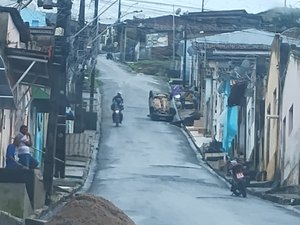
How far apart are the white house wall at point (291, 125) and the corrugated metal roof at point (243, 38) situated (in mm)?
43503

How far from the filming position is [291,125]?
1492 inches

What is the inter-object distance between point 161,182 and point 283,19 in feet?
176

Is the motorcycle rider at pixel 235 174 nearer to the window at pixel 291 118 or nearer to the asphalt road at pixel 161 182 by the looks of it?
the asphalt road at pixel 161 182

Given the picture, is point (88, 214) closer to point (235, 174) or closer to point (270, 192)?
point (235, 174)

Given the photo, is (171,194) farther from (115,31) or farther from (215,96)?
(115,31)

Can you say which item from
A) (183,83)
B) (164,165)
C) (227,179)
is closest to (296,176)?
(227,179)

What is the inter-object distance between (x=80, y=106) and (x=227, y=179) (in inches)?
557

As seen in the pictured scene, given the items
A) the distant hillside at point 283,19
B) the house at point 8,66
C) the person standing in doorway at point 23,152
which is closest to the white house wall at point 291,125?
the house at point 8,66

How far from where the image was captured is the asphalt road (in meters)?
23.9

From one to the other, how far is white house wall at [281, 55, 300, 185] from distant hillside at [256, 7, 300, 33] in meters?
35.6

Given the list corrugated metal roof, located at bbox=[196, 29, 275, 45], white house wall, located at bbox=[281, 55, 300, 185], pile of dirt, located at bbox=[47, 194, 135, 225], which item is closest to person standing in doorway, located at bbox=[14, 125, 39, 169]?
pile of dirt, located at bbox=[47, 194, 135, 225]

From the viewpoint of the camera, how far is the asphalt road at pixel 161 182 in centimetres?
2392

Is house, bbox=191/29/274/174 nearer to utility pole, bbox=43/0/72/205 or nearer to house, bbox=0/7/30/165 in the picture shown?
house, bbox=0/7/30/165

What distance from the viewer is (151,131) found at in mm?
59906
